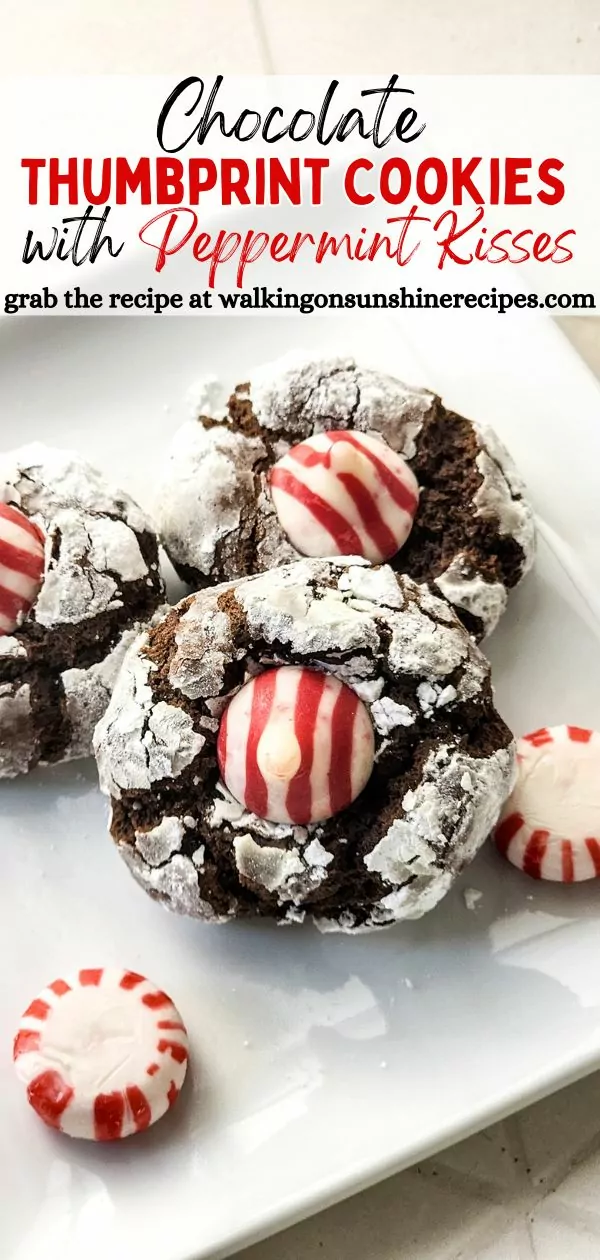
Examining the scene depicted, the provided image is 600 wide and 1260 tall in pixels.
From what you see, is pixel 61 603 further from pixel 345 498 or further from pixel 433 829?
pixel 433 829

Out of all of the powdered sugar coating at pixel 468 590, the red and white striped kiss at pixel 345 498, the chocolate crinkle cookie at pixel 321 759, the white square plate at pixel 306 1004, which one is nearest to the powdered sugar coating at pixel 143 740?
the chocolate crinkle cookie at pixel 321 759

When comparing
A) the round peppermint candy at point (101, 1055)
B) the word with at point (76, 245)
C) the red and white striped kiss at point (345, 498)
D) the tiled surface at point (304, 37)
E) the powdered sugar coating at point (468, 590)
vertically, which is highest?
the tiled surface at point (304, 37)

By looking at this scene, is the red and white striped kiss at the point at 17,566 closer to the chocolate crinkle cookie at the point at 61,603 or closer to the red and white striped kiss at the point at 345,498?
the chocolate crinkle cookie at the point at 61,603

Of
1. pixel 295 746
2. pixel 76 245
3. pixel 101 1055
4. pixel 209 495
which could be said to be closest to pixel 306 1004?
pixel 101 1055

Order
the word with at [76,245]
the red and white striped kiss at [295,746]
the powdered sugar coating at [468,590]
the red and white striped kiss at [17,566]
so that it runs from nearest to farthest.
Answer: the red and white striped kiss at [295,746] → the red and white striped kiss at [17,566] → the powdered sugar coating at [468,590] → the word with at [76,245]

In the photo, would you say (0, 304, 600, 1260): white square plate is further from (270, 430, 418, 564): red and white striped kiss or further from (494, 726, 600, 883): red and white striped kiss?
(270, 430, 418, 564): red and white striped kiss
